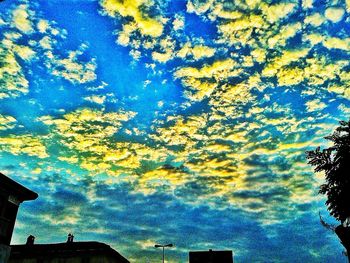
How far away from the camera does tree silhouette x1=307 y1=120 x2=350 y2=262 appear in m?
14.8

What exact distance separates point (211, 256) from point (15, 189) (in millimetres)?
35890

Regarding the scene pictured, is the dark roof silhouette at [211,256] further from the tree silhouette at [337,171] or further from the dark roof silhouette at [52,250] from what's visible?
the tree silhouette at [337,171]

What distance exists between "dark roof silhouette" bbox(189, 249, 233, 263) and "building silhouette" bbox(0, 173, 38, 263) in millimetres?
34058

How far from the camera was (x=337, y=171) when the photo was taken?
15133 millimetres

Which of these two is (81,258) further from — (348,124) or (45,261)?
(348,124)

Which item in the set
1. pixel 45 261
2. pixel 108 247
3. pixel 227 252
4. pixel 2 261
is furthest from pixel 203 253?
pixel 2 261

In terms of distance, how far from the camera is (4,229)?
17.4 meters

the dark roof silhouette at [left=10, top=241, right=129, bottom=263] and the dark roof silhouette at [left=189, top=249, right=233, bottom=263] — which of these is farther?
the dark roof silhouette at [left=189, top=249, right=233, bottom=263]

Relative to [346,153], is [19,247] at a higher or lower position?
lower

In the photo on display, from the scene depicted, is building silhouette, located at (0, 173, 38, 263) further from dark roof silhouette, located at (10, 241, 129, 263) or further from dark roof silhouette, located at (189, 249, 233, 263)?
dark roof silhouette, located at (189, 249, 233, 263)

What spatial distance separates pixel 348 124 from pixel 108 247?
2502 centimetres

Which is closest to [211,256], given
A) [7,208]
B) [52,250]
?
[52,250]

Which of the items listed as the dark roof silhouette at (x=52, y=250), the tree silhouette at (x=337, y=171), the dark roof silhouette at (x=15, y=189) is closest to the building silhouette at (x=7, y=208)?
the dark roof silhouette at (x=15, y=189)

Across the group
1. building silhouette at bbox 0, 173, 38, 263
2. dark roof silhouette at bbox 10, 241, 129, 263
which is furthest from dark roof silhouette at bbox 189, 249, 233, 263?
building silhouette at bbox 0, 173, 38, 263
